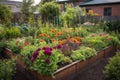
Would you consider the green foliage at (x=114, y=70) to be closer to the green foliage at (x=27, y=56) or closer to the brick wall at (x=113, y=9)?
the green foliage at (x=27, y=56)

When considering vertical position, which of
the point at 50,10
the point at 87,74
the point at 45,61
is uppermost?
the point at 50,10

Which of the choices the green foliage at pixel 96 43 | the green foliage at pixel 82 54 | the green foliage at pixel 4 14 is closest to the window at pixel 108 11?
the green foliage at pixel 96 43

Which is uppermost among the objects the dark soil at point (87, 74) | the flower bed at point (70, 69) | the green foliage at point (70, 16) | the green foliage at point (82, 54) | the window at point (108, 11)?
the window at point (108, 11)

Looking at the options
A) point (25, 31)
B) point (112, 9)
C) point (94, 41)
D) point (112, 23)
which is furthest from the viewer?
point (112, 9)

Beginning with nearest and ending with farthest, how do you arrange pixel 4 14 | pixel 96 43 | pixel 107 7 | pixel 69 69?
pixel 69 69
pixel 96 43
pixel 4 14
pixel 107 7

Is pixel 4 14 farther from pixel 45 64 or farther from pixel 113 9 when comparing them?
pixel 113 9

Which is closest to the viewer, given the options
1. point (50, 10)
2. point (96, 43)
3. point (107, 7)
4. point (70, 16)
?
point (96, 43)

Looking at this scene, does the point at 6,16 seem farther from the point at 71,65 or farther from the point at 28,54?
the point at 71,65

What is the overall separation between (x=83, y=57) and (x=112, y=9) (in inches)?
502

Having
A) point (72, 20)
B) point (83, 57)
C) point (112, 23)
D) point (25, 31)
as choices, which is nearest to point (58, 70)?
point (83, 57)

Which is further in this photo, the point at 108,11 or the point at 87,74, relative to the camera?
the point at 108,11

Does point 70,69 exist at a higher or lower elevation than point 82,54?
lower

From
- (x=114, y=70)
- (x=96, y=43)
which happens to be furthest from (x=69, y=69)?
(x=96, y=43)

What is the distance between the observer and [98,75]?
377 centimetres
